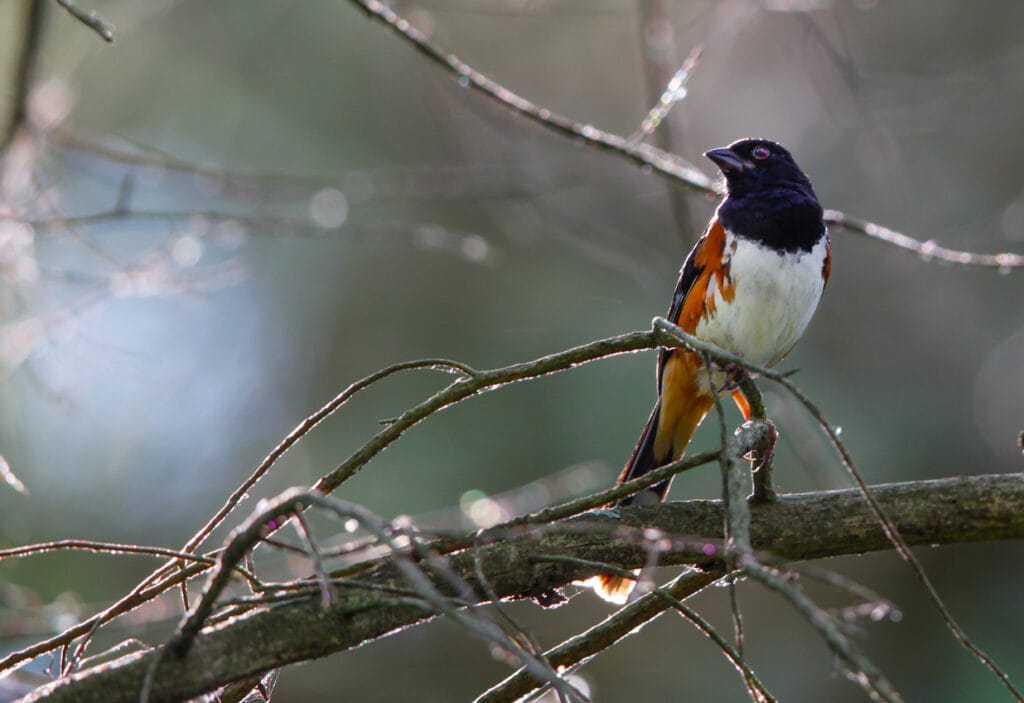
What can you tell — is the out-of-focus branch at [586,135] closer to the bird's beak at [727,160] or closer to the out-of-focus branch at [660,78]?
the out-of-focus branch at [660,78]

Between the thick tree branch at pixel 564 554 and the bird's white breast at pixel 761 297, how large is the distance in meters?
1.14

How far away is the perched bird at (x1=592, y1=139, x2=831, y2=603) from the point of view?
3.36 metres

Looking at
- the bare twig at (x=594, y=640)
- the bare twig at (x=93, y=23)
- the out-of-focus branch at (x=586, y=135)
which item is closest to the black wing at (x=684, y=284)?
the out-of-focus branch at (x=586, y=135)

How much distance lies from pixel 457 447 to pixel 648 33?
14.7 ft

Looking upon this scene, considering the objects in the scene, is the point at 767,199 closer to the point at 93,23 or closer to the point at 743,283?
the point at 743,283

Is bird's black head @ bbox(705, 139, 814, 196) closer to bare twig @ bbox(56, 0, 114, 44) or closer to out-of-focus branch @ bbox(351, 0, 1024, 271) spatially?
out-of-focus branch @ bbox(351, 0, 1024, 271)

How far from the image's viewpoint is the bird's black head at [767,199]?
340 cm

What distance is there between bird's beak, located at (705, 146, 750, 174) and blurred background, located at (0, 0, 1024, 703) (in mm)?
1978

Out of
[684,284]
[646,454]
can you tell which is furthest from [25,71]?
[646,454]

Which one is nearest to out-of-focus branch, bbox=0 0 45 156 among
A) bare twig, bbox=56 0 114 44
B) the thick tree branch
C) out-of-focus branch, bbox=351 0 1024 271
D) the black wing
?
out-of-focus branch, bbox=351 0 1024 271

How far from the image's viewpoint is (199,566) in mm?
1862

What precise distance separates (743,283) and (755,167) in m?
0.51

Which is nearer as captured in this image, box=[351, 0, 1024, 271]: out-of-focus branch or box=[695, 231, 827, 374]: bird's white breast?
box=[351, 0, 1024, 271]: out-of-focus branch

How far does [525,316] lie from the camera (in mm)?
7848
